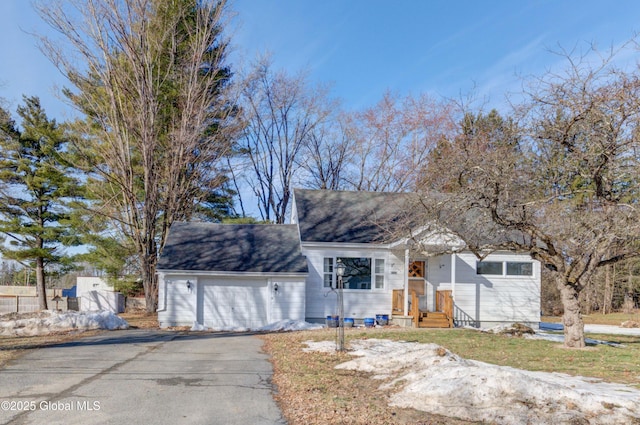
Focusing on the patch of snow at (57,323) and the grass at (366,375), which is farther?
the patch of snow at (57,323)

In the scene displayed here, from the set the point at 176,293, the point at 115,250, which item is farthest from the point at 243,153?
the point at 176,293

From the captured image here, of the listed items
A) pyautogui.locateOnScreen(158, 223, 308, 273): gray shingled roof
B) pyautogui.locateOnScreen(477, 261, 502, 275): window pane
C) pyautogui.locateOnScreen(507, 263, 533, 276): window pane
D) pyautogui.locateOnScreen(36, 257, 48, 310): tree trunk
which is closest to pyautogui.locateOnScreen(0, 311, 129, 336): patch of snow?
pyautogui.locateOnScreen(158, 223, 308, 273): gray shingled roof

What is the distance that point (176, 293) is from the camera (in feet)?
60.4

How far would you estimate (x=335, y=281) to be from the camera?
62.6 ft

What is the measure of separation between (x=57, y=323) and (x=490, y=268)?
15.8 meters

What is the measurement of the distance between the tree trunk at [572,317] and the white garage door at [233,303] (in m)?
10.6

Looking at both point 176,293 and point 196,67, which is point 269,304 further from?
point 196,67

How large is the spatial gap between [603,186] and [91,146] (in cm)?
2337

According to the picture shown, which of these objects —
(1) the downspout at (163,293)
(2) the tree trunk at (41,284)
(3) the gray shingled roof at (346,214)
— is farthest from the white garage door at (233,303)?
(2) the tree trunk at (41,284)

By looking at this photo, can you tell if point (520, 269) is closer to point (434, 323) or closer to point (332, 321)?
point (434, 323)

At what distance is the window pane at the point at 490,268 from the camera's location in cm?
1958

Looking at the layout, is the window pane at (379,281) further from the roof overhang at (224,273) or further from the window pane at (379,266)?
the roof overhang at (224,273)

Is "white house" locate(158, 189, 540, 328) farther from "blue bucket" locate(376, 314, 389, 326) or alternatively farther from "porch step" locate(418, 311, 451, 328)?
"blue bucket" locate(376, 314, 389, 326)

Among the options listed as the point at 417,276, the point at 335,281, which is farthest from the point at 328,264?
the point at 417,276
